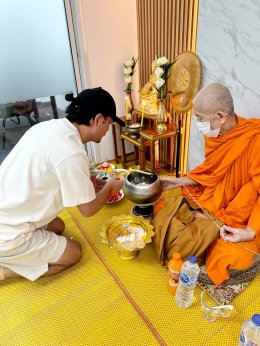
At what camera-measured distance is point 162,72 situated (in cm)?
225

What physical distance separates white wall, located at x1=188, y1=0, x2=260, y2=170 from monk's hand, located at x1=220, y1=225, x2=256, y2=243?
0.92 meters

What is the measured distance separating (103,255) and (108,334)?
0.54 metres

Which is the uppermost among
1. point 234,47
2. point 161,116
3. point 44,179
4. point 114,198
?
point 234,47

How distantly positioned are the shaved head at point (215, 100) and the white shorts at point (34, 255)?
117cm

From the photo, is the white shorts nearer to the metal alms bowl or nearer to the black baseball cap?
the metal alms bowl

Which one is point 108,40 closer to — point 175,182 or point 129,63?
point 129,63

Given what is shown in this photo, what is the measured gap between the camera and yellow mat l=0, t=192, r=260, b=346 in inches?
50.6

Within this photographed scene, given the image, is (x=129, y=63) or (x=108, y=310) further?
(x=129, y=63)

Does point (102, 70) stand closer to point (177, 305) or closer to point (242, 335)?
point (177, 305)

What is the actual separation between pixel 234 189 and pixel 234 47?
105 cm

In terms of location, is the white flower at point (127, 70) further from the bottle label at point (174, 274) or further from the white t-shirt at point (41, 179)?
the bottle label at point (174, 274)

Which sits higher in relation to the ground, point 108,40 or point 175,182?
point 108,40

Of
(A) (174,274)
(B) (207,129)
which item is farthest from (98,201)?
(B) (207,129)

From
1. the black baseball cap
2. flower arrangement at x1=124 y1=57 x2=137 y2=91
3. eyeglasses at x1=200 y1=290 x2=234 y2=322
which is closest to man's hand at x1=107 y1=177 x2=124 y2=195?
the black baseball cap
